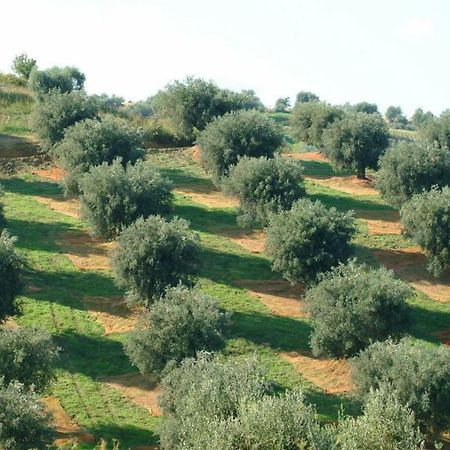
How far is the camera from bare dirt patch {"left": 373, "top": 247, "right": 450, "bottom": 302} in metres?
61.0

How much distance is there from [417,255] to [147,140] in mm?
48409

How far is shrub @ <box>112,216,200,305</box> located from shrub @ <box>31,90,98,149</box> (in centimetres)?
3434

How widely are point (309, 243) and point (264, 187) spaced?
1269 cm

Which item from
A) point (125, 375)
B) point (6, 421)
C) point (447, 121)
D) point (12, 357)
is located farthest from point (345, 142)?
point (6, 421)

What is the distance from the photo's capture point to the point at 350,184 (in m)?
87.0

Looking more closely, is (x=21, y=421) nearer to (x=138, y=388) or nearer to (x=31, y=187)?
(x=138, y=388)

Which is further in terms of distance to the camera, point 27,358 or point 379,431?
point 27,358

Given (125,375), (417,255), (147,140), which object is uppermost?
(147,140)

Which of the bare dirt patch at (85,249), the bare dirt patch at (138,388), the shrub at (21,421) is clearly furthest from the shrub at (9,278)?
the shrub at (21,421)

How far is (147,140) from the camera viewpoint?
336 ft

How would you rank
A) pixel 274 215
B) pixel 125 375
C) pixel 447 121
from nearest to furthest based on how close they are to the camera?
pixel 125 375 → pixel 274 215 → pixel 447 121

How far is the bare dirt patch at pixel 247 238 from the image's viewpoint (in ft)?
221

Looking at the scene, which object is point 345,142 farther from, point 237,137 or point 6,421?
point 6,421

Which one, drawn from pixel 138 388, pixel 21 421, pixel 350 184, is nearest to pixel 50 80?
pixel 350 184
